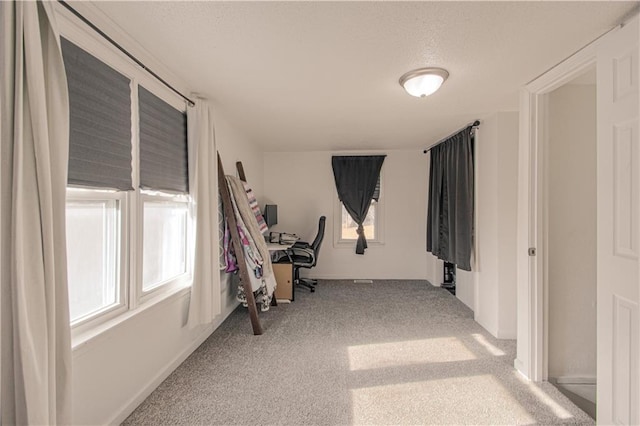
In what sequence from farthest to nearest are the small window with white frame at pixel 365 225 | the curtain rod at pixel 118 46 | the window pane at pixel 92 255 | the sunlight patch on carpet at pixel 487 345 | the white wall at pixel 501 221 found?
1. the small window with white frame at pixel 365 225
2. the white wall at pixel 501 221
3. the sunlight patch on carpet at pixel 487 345
4. the window pane at pixel 92 255
5. the curtain rod at pixel 118 46

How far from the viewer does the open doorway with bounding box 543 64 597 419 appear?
85.0 inches

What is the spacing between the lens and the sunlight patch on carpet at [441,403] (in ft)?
5.42

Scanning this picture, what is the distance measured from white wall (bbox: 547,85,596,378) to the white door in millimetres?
700


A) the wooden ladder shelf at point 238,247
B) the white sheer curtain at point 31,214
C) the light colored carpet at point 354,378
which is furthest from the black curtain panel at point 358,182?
the white sheer curtain at point 31,214

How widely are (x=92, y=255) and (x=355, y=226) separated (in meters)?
3.80

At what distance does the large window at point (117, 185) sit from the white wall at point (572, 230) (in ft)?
9.43

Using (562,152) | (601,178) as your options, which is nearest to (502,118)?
(562,152)

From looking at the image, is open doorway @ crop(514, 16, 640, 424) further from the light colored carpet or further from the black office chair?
the black office chair

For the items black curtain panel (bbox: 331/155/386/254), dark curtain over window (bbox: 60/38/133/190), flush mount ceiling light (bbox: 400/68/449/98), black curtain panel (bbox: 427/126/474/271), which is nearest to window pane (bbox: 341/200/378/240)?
black curtain panel (bbox: 331/155/386/254)

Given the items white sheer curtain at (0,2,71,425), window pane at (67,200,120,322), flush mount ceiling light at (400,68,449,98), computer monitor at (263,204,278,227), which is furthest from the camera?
computer monitor at (263,204,278,227)

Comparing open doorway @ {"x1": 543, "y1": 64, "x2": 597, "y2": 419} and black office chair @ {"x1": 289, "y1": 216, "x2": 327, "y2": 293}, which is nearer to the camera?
open doorway @ {"x1": 543, "y1": 64, "x2": 597, "y2": 419}

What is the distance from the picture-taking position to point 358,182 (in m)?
4.68

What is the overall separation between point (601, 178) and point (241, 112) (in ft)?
9.02

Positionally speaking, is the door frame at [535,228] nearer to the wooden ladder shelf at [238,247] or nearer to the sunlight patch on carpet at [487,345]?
the sunlight patch on carpet at [487,345]
